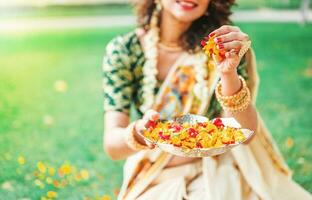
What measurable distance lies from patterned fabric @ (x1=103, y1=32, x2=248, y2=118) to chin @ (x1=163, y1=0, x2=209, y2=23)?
234 mm

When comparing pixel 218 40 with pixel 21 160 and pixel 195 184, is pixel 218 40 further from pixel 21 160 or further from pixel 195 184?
pixel 21 160

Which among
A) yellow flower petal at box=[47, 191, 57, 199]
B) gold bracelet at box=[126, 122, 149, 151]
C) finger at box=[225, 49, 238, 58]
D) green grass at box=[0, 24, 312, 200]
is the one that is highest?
finger at box=[225, 49, 238, 58]

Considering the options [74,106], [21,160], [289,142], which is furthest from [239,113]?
[74,106]

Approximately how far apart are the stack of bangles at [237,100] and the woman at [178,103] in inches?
1.7

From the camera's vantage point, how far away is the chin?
2174 mm

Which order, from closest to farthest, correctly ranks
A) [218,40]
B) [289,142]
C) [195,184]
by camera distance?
[218,40], [195,184], [289,142]

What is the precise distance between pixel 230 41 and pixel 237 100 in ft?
0.73

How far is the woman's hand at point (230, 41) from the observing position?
1.83 meters

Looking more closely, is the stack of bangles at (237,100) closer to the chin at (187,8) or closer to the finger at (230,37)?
the finger at (230,37)

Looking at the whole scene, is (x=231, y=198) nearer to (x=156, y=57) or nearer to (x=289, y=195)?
(x=289, y=195)

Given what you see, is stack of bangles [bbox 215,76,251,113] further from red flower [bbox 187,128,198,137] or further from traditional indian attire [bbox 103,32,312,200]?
traditional indian attire [bbox 103,32,312,200]

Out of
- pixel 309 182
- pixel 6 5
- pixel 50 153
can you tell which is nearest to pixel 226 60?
pixel 309 182

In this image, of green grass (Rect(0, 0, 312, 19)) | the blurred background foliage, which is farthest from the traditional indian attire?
green grass (Rect(0, 0, 312, 19))

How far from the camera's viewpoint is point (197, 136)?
186 cm
